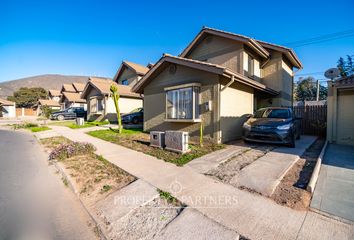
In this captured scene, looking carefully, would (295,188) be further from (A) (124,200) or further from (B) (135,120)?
(B) (135,120)

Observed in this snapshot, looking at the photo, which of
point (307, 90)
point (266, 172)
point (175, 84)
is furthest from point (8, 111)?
point (307, 90)

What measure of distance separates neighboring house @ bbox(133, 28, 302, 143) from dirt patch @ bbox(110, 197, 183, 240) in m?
5.00

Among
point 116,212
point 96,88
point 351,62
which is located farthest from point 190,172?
point 351,62

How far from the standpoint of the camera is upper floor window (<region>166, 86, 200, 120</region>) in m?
7.97

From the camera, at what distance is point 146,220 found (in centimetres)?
270

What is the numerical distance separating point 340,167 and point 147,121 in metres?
9.06

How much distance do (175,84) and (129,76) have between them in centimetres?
1663

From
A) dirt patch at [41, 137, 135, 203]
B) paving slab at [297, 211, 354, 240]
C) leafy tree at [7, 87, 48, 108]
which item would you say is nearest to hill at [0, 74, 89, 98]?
leafy tree at [7, 87, 48, 108]

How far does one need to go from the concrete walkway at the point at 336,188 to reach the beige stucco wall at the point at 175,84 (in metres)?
3.93

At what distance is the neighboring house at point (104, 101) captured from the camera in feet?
55.6

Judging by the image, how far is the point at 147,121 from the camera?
10.9 metres

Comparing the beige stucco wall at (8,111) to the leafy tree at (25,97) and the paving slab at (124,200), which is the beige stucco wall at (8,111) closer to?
the leafy tree at (25,97)

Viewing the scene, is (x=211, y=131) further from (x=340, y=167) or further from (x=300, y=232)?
(x=300, y=232)

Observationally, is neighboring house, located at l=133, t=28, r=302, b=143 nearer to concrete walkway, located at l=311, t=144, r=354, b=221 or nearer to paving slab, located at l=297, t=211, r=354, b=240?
concrete walkway, located at l=311, t=144, r=354, b=221
